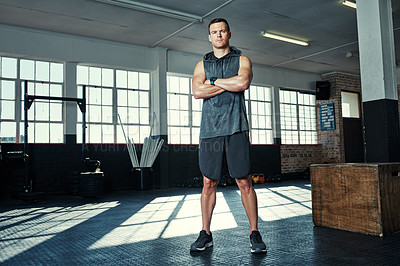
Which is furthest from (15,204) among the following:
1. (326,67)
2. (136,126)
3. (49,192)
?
(326,67)

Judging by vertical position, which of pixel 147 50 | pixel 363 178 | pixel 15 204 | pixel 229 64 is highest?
pixel 147 50

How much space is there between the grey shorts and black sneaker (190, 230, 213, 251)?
415 millimetres

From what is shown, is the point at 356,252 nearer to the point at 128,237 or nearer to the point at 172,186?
the point at 128,237

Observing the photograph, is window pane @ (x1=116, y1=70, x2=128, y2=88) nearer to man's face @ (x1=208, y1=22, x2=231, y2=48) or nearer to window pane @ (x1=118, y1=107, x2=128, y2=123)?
window pane @ (x1=118, y1=107, x2=128, y2=123)

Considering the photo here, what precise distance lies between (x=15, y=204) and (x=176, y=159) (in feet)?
12.2

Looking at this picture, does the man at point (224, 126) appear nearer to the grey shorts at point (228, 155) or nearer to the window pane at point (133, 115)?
the grey shorts at point (228, 155)

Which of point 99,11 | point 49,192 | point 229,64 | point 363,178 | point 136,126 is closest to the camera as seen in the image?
point 229,64

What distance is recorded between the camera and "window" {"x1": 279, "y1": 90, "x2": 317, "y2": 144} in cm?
1058

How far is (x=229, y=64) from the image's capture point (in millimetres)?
2465

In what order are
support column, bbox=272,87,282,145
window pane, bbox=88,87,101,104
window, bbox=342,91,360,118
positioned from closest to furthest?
window pane, bbox=88,87,101,104 → support column, bbox=272,87,282,145 → window, bbox=342,91,360,118

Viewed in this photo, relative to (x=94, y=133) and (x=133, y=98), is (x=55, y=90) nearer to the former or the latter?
(x=94, y=133)

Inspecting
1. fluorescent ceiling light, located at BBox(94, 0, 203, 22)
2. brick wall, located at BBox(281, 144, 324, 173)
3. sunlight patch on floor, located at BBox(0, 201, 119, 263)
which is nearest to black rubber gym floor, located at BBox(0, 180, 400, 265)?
sunlight patch on floor, located at BBox(0, 201, 119, 263)

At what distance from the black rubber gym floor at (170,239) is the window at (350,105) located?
758 cm

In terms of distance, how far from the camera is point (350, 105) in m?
11.4
